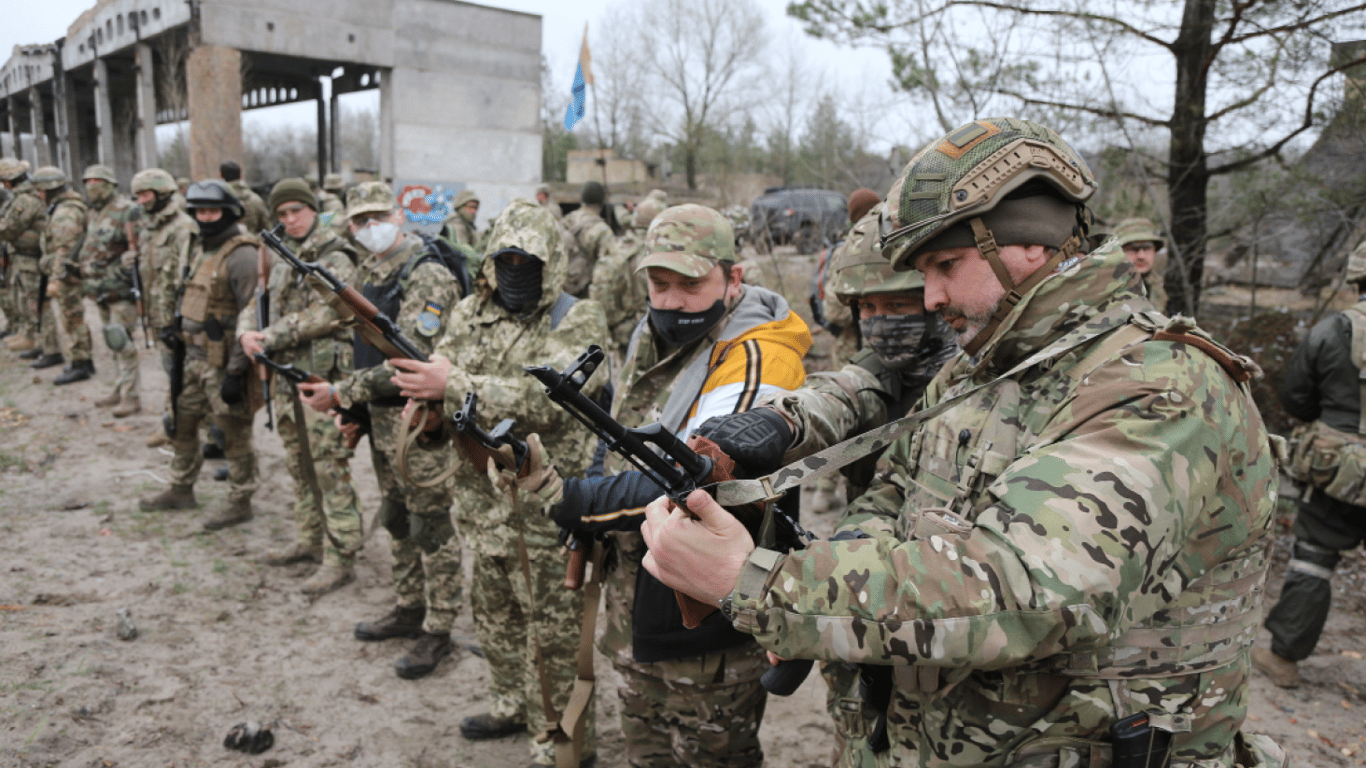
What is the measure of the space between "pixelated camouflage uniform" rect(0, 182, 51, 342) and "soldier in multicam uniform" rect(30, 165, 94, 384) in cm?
16

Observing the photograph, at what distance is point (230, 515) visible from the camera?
6145 mm

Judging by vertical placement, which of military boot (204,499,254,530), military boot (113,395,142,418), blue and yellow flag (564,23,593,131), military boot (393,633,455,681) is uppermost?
blue and yellow flag (564,23,593,131)

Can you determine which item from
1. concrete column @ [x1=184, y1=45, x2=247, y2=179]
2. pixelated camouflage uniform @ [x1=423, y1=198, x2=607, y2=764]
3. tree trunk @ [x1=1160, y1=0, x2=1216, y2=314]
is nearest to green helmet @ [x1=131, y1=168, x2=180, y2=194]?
pixelated camouflage uniform @ [x1=423, y1=198, x2=607, y2=764]

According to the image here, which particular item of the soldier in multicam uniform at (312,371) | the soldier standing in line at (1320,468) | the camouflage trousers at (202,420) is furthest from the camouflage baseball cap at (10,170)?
the soldier standing in line at (1320,468)

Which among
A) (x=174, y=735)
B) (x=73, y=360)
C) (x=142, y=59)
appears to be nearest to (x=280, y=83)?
(x=142, y=59)

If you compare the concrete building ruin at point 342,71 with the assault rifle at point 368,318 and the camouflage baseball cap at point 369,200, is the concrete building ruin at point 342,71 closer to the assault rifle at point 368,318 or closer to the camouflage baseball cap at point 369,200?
the camouflage baseball cap at point 369,200

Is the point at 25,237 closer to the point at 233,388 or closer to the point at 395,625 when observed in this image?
the point at 233,388

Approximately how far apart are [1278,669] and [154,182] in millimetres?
8872

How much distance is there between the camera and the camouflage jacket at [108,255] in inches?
336

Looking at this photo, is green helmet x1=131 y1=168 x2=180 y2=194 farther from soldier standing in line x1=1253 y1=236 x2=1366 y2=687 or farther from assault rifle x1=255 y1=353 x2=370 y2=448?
soldier standing in line x1=1253 y1=236 x2=1366 y2=687

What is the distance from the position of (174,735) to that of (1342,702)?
19.2ft

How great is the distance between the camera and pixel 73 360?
9.60 metres

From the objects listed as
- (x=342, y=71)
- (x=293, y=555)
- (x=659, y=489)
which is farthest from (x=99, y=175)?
(x=342, y=71)

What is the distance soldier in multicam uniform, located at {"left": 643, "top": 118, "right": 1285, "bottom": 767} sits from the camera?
1199 mm
